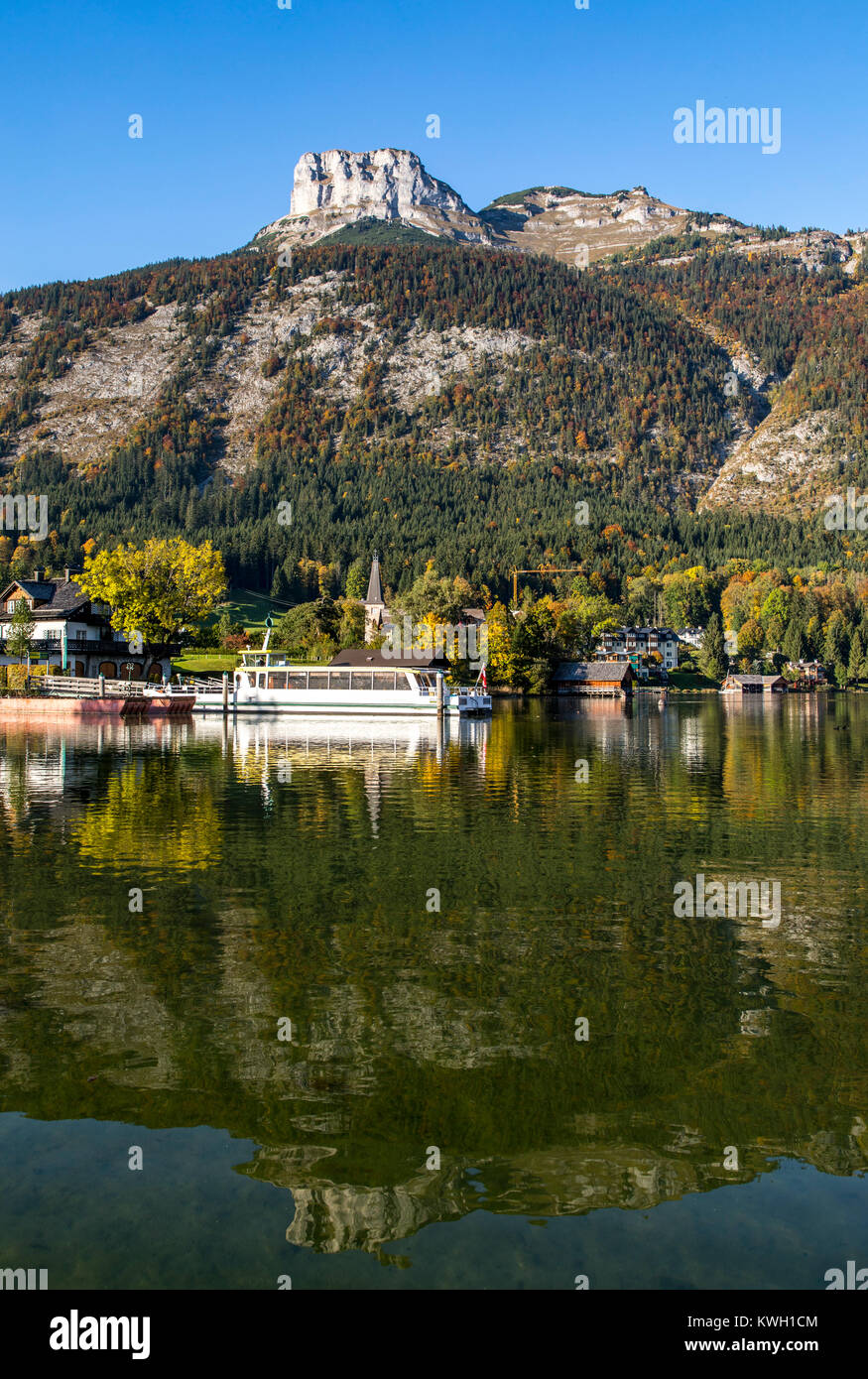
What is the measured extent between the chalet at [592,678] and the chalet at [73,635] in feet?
228

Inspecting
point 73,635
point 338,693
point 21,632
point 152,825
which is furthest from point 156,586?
point 152,825

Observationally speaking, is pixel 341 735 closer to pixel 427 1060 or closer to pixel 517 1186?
pixel 427 1060

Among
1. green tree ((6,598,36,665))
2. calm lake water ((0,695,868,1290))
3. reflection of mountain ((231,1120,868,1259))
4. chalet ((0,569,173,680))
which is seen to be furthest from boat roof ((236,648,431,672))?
reflection of mountain ((231,1120,868,1259))

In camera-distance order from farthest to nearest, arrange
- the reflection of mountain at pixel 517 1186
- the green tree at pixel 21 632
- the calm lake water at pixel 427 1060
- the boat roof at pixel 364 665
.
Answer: the green tree at pixel 21 632, the boat roof at pixel 364 665, the reflection of mountain at pixel 517 1186, the calm lake water at pixel 427 1060

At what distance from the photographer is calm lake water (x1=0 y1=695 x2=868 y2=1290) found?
363 inches

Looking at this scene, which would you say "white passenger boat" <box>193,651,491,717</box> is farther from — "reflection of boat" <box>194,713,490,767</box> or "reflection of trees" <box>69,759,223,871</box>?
"reflection of trees" <box>69,759,223,871</box>

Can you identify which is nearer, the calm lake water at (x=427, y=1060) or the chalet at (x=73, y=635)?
the calm lake water at (x=427, y=1060)

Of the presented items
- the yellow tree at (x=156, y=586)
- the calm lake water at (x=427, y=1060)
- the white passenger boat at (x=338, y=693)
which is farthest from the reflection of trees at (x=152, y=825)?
the yellow tree at (x=156, y=586)

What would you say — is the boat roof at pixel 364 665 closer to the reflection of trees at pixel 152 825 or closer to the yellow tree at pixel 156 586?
the yellow tree at pixel 156 586

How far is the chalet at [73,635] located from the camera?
121 m

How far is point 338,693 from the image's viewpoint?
96.0 meters

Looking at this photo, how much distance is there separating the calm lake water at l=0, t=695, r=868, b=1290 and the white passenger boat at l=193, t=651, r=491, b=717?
6504 centimetres

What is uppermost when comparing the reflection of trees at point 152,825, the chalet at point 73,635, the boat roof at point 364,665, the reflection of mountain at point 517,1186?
the chalet at point 73,635

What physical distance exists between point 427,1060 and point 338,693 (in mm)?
83747
